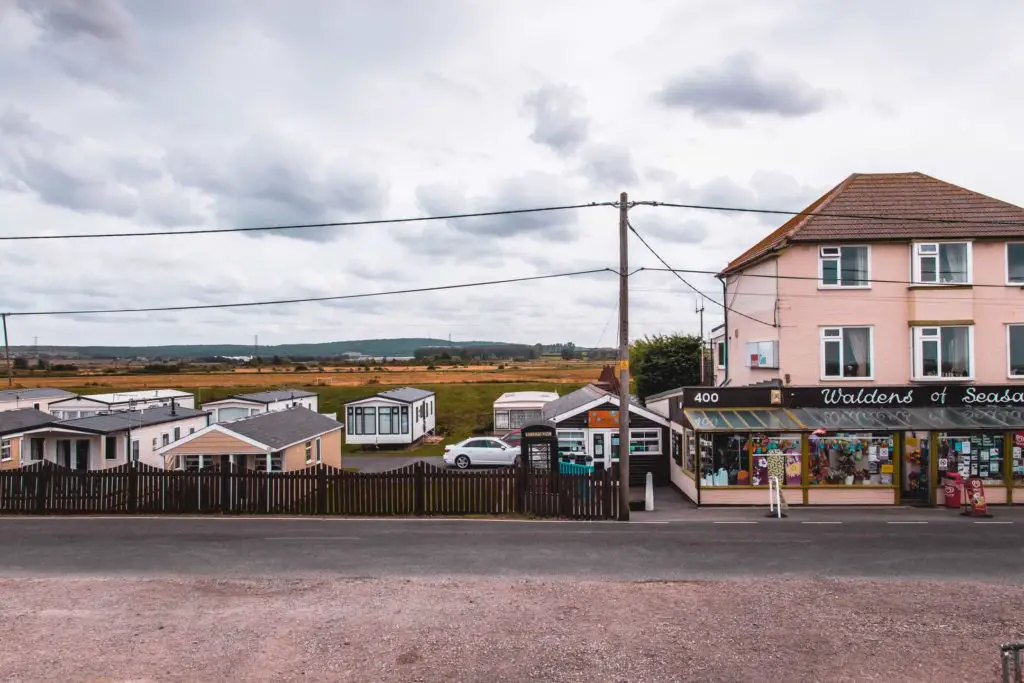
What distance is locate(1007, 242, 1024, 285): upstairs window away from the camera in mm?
24359

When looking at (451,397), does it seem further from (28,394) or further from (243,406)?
(28,394)

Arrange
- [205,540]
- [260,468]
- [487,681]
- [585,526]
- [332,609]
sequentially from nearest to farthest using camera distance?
1. [487,681]
2. [332,609]
3. [205,540]
4. [585,526]
5. [260,468]

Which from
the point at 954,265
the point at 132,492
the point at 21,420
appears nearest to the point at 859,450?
the point at 954,265

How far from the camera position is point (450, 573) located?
571 inches

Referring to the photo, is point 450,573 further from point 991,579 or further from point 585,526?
point 991,579

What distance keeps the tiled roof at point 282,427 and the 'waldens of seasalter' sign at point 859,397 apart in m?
14.4

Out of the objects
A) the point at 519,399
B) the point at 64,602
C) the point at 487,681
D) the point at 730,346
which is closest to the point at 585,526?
the point at 487,681

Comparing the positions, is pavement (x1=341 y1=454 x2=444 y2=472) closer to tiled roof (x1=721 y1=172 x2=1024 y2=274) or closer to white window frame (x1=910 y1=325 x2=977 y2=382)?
tiled roof (x1=721 y1=172 x2=1024 y2=274)

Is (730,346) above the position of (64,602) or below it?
above

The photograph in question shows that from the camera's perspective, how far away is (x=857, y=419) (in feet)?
75.5

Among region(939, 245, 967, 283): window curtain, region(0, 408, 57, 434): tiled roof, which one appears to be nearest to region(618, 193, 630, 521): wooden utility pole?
region(939, 245, 967, 283): window curtain

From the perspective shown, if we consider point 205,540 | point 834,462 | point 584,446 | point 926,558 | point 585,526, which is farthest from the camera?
point 584,446

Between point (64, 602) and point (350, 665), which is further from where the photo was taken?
point (64, 602)

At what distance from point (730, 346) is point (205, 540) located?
22444 millimetres
